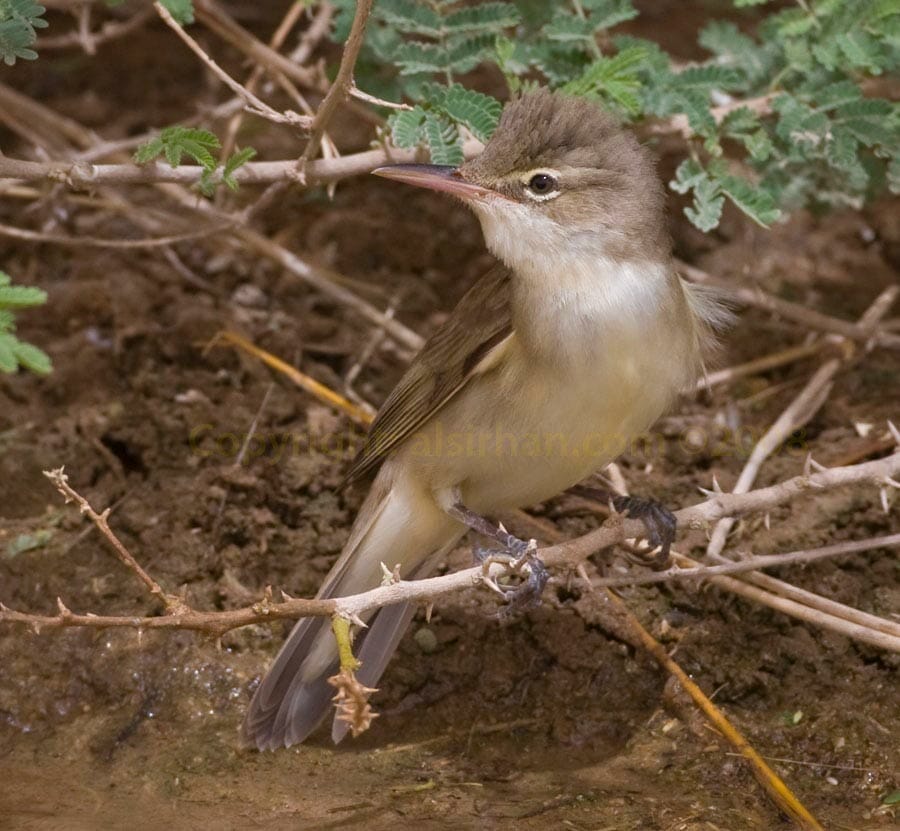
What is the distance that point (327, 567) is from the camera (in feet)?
14.9

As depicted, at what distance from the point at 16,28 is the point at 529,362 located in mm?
1732

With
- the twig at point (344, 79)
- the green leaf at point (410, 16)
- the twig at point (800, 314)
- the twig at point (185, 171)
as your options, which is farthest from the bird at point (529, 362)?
the twig at point (800, 314)

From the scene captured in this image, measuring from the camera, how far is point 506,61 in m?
4.13

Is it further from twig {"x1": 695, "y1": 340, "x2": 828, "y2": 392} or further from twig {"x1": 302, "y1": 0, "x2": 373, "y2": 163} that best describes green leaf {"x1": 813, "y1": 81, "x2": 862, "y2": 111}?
twig {"x1": 302, "y1": 0, "x2": 373, "y2": 163}

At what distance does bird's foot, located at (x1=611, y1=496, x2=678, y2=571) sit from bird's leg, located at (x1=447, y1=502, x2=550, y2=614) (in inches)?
15.4

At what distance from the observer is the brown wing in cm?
393

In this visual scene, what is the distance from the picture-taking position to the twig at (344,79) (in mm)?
3332

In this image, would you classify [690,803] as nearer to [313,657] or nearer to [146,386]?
[313,657]

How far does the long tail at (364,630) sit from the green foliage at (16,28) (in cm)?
175

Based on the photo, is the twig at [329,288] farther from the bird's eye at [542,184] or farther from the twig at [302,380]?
the bird's eye at [542,184]

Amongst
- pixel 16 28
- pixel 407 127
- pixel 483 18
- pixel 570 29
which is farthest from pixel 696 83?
pixel 16 28

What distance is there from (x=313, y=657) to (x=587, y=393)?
49.6 inches

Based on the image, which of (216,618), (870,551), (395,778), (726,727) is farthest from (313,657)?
(870,551)

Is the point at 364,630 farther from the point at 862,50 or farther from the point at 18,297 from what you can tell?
the point at 862,50
